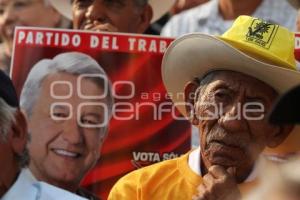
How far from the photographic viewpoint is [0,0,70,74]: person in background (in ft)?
14.3

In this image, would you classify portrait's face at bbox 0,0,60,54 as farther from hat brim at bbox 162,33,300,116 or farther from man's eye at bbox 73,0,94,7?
hat brim at bbox 162,33,300,116

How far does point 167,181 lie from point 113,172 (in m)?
0.37

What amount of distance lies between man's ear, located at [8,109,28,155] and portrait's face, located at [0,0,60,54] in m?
1.39

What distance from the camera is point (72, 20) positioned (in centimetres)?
431

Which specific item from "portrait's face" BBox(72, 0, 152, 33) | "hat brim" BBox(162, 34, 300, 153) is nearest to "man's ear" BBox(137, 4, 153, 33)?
"portrait's face" BBox(72, 0, 152, 33)

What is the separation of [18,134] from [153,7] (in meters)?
1.47

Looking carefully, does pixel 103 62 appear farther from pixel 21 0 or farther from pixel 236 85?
pixel 21 0

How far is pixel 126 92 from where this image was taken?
3.55 meters

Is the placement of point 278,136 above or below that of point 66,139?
above

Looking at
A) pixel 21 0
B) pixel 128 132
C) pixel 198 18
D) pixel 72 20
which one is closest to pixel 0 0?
pixel 21 0

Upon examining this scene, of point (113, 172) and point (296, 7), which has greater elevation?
point (296, 7)

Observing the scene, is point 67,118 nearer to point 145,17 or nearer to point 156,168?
point 156,168

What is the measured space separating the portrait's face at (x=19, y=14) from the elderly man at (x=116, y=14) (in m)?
0.18

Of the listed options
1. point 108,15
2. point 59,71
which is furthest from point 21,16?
point 59,71
